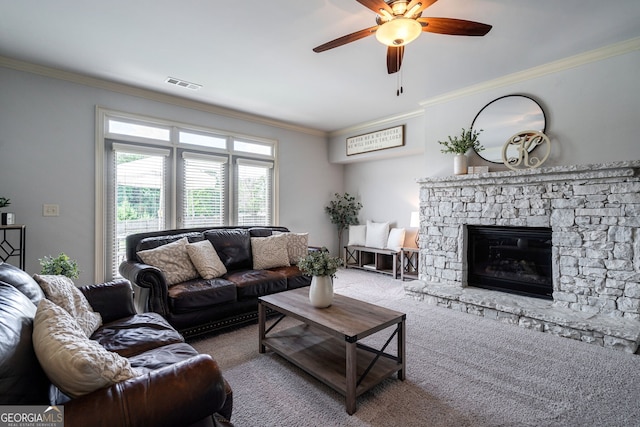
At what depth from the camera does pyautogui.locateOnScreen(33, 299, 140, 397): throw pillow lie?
3.29 ft

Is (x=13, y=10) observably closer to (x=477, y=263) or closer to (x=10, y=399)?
(x=10, y=399)

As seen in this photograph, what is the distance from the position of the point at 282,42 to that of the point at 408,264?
405cm

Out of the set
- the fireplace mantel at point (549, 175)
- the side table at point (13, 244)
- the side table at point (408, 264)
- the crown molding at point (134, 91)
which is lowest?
the side table at point (408, 264)

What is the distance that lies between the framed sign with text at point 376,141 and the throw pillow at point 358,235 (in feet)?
4.70

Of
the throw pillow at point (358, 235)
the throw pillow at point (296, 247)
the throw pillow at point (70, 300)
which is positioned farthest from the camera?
the throw pillow at point (358, 235)

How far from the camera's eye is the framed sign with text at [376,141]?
16.3 feet

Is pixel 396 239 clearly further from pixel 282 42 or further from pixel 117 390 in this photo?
pixel 117 390

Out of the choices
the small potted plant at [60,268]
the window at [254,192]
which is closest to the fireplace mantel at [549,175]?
the window at [254,192]

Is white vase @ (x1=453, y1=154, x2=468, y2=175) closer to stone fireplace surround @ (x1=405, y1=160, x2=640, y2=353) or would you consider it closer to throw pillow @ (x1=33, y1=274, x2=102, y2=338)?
stone fireplace surround @ (x1=405, y1=160, x2=640, y2=353)

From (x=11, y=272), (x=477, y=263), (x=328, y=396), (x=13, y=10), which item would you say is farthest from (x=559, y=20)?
(x=13, y=10)

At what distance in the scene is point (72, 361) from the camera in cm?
101

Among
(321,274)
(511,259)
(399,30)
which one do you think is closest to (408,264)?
(511,259)

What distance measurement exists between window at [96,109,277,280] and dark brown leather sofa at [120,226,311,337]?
666 mm

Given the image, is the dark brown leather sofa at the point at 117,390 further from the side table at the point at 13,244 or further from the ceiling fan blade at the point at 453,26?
the ceiling fan blade at the point at 453,26
